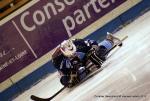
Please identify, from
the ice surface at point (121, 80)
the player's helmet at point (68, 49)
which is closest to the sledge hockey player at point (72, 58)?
the player's helmet at point (68, 49)

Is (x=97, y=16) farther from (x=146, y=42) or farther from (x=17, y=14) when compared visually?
(x=146, y=42)

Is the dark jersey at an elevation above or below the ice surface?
above

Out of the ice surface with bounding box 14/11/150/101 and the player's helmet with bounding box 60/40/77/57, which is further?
the player's helmet with bounding box 60/40/77/57

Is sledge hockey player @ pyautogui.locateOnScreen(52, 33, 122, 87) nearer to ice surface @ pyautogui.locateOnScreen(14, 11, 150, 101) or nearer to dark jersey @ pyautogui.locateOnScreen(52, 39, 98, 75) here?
dark jersey @ pyautogui.locateOnScreen(52, 39, 98, 75)

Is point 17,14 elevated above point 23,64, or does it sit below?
above

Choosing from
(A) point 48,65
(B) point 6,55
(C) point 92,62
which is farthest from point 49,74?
(C) point 92,62

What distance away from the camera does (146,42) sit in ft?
22.7

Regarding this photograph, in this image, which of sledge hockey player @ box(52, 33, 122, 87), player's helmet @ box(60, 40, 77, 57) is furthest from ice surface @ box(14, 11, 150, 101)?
player's helmet @ box(60, 40, 77, 57)

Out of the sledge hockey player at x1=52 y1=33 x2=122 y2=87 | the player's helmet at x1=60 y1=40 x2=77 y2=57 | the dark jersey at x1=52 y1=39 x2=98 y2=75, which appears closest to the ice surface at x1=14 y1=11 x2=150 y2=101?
the sledge hockey player at x1=52 y1=33 x2=122 y2=87

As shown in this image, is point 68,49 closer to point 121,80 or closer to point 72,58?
point 72,58

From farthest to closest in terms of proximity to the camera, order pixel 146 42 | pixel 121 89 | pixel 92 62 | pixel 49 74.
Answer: pixel 49 74 → pixel 92 62 → pixel 146 42 → pixel 121 89

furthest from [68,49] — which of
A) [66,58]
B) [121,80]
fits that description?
[121,80]

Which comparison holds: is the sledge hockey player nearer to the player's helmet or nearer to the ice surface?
the player's helmet

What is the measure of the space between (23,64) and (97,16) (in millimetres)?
1966
